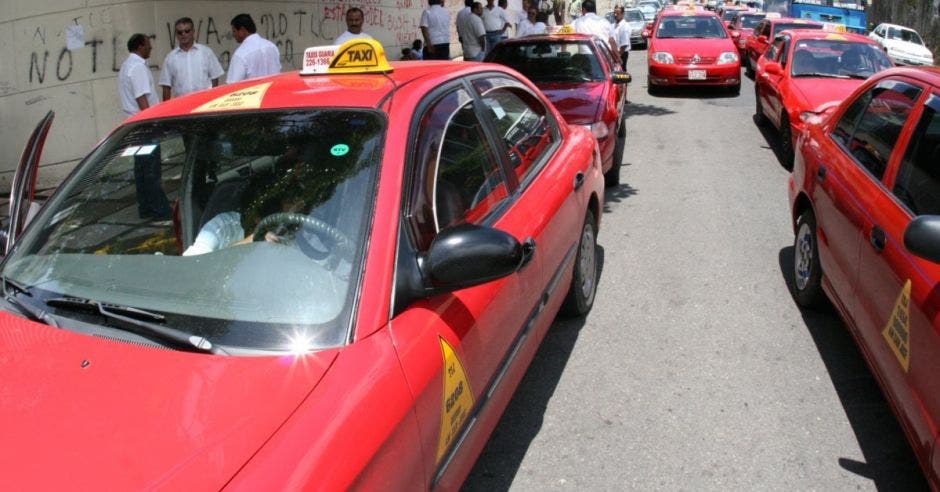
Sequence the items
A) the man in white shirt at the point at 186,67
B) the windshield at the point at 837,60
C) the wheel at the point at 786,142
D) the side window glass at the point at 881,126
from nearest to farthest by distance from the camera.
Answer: the side window glass at the point at 881,126, the man in white shirt at the point at 186,67, the wheel at the point at 786,142, the windshield at the point at 837,60

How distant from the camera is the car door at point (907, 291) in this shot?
2852 millimetres

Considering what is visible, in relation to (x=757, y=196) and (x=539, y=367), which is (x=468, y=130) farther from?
(x=757, y=196)

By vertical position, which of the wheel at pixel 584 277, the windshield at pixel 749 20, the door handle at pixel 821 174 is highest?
the windshield at pixel 749 20

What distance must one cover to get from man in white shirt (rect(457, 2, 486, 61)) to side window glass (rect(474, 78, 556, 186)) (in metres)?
9.25

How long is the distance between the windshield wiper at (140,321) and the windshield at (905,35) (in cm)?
2616

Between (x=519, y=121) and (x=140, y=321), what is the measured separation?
2.39 metres

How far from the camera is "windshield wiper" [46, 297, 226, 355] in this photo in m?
2.21

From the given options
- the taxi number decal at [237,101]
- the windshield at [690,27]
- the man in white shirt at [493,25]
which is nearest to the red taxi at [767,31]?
the windshield at [690,27]

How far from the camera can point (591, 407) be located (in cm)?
396

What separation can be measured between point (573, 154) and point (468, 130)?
4.64 feet

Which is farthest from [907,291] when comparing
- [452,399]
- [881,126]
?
[452,399]

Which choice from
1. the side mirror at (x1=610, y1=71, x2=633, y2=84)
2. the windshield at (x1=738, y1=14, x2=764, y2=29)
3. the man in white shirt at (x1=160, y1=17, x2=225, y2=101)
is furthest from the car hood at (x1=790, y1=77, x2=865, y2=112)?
the windshield at (x1=738, y1=14, x2=764, y2=29)

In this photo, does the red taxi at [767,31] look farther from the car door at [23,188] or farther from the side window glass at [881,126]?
the car door at [23,188]

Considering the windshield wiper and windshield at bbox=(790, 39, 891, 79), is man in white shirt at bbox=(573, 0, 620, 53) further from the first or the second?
the windshield wiper
